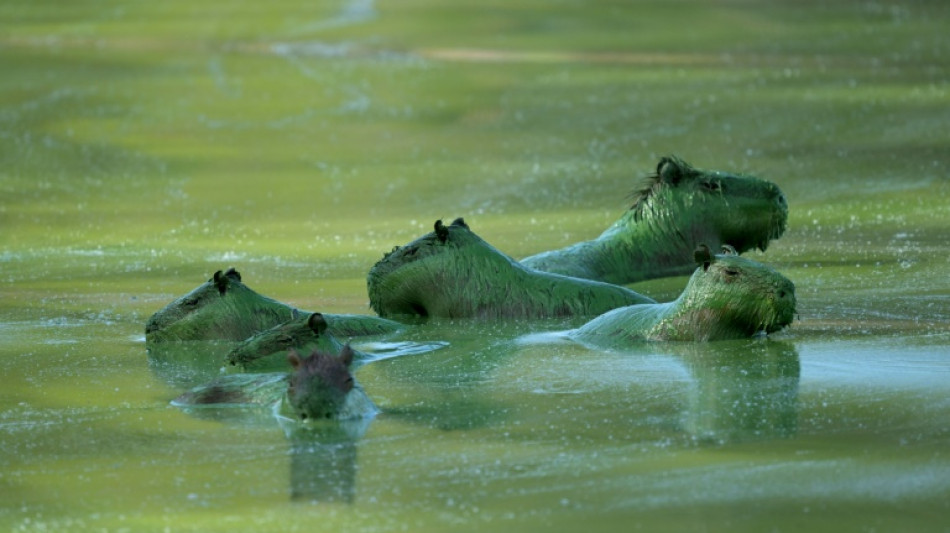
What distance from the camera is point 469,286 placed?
26.7ft

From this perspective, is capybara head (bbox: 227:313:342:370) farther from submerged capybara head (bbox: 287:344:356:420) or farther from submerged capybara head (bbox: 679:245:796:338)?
submerged capybara head (bbox: 679:245:796:338)

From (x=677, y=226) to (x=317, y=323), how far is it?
306cm

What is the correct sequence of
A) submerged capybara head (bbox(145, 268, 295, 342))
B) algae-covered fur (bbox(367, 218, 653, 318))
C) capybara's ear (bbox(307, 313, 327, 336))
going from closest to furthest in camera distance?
1. capybara's ear (bbox(307, 313, 327, 336))
2. submerged capybara head (bbox(145, 268, 295, 342))
3. algae-covered fur (bbox(367, 218, 653, 318))

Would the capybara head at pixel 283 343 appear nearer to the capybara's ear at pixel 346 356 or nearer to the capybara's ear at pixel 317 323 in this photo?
the capybara's ear at pixel 317 323

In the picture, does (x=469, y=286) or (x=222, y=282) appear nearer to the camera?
(x=222, y=282)

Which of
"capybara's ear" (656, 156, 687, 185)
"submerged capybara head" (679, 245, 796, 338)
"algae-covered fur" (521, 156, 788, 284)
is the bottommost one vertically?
"submerged capybara head" (679, 245, 796, 338)

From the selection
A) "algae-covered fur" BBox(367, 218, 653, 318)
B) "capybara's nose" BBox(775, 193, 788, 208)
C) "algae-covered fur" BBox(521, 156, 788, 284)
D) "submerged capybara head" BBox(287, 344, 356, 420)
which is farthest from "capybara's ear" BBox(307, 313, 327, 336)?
"capybara's nose" BBox(775, 193, 788, 208)

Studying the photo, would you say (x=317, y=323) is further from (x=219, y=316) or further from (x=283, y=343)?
(x=219, y=316)

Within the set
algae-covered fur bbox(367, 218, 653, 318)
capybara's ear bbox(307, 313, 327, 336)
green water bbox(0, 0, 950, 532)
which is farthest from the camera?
algae-covered fur bbox(367, 218, 653, 318)

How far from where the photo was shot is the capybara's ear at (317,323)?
6.70 meters

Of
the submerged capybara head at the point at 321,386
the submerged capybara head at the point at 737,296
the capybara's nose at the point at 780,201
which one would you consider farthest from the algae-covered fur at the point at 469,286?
the submerged capybara head at the point at 321,386

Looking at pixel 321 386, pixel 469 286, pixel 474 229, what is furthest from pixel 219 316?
pixel 474 229

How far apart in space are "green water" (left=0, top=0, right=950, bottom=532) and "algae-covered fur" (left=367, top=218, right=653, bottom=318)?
0.24 meters

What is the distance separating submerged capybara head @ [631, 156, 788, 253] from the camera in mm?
9133
